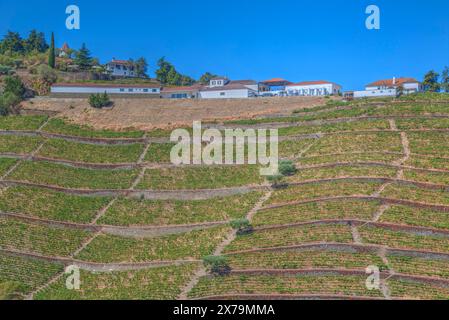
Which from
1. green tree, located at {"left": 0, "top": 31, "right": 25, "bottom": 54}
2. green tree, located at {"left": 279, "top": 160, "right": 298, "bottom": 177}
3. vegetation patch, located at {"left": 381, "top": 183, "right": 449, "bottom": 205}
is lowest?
vegetation patch, located at {"left": 381, "top": 183, "right": 449, "bottom": 205}

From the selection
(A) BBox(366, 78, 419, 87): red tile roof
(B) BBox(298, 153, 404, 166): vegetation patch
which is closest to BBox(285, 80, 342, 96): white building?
(A) BBox(366, 78, 419, 87): red tile roof

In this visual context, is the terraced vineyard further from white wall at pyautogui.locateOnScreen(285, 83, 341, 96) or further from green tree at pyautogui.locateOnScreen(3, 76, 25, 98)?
white wall at pyautogui.locateOnScreen(285, 83, 341, 96)

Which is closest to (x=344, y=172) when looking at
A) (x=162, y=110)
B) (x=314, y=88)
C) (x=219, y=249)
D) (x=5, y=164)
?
(x=219, y=249)

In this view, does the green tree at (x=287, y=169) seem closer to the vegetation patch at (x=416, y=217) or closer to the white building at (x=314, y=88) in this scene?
the vegetation patch at (x=416, y=217)

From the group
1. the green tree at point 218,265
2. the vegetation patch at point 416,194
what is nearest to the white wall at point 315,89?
the vegetation patch at point 416,194

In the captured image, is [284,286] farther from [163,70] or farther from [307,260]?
[163,70]

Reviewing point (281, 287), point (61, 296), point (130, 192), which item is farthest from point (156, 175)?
point (281, 287)
